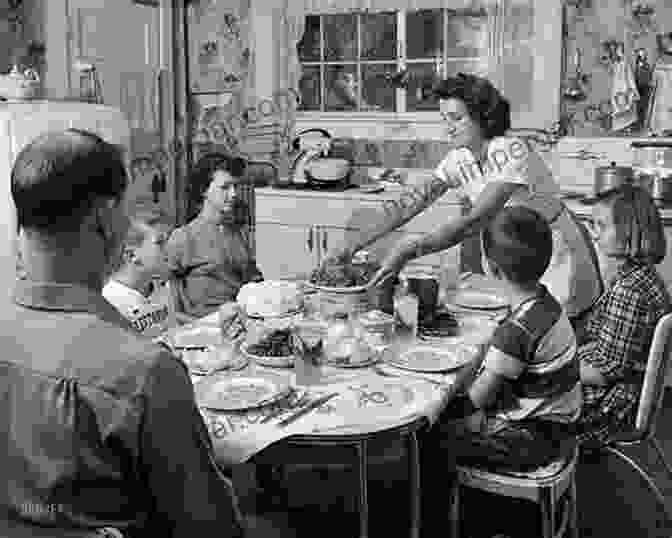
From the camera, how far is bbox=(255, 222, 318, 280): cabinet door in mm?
4848

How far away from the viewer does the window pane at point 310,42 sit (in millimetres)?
5266

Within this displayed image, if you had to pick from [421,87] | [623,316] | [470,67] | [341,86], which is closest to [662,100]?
[470,67]

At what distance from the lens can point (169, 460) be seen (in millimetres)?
1202

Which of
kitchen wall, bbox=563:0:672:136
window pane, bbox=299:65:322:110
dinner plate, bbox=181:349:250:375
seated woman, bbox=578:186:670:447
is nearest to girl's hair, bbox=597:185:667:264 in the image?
seated woman, bbox=578:186:670:447

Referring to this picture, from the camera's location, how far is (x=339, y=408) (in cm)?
189

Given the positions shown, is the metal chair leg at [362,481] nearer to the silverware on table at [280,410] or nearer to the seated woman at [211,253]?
the silverware on table at [280,410]

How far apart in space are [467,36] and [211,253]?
8.48 feet

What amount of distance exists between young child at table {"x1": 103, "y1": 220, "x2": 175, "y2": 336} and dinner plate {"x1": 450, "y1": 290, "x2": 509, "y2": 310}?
1009mm

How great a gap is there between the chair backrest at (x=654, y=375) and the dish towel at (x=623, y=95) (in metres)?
2.56

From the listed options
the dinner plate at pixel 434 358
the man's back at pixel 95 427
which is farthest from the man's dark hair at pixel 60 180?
the dinner plate at pixel 434 358

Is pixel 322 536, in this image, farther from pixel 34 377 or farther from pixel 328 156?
pixel 328 156

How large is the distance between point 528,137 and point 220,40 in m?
2.10

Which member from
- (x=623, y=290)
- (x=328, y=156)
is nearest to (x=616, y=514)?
(x=623, y=290)

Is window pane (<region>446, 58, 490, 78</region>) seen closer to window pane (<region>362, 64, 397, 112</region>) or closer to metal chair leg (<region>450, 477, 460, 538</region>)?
window pane (<region>362, 64, 397, 112</region>)
